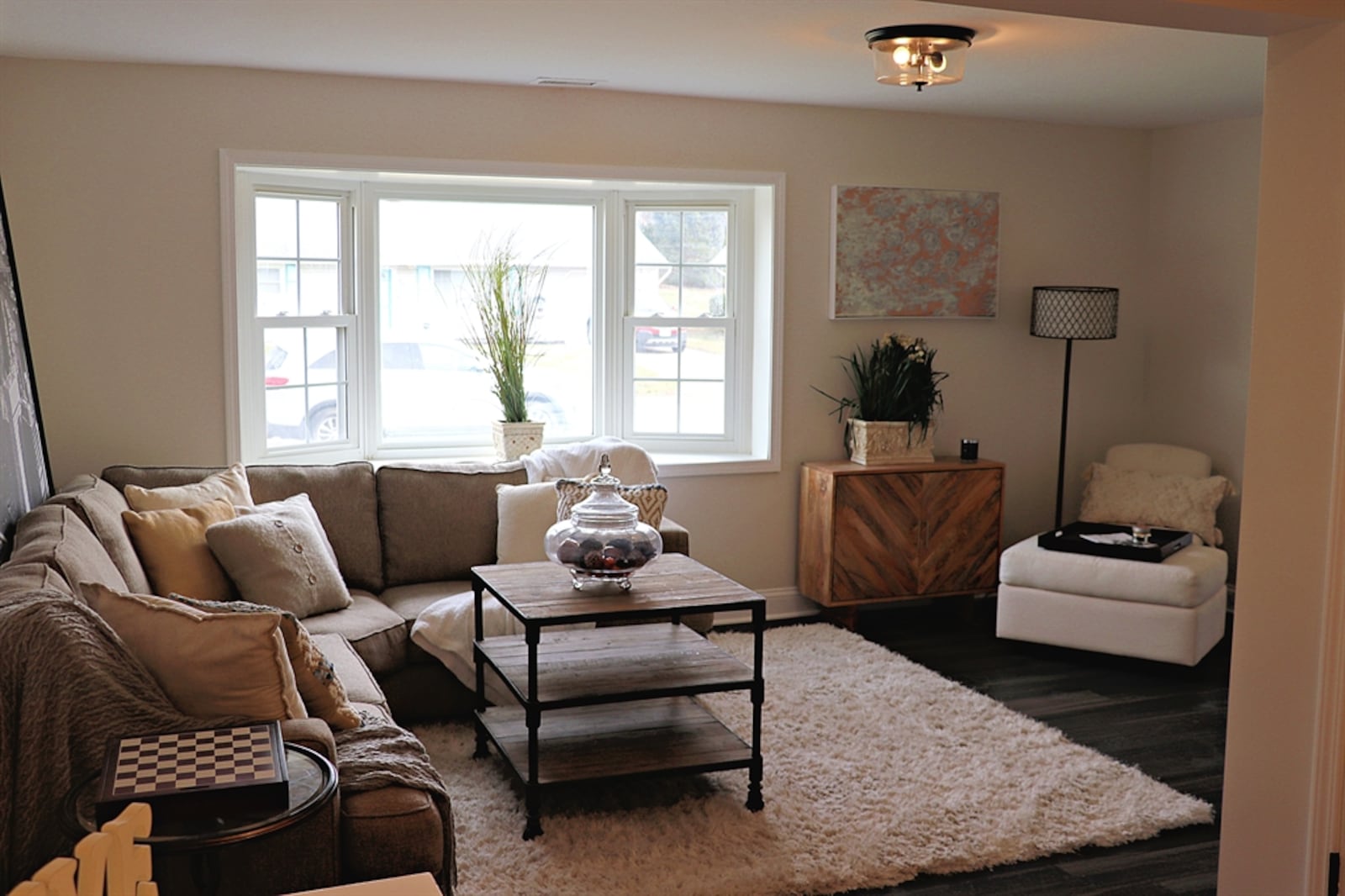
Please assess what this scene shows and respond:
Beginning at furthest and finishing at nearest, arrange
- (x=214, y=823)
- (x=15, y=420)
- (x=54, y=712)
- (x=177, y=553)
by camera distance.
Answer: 1. (x=177, y=553)
2. (x=15, y=420)
3. (x=54, y=712)
4. (x=214, y=823)

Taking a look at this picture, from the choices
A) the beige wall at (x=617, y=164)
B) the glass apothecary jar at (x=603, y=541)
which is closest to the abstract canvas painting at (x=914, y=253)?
the beige wall at (x=617, y=164)

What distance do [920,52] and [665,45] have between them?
2.85ft

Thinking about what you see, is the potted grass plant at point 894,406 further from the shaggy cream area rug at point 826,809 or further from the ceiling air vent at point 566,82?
the ceiling air vent at point 566,82

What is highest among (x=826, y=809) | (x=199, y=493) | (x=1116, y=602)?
(x=199, y=493)

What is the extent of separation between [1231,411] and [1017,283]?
1.21 metres

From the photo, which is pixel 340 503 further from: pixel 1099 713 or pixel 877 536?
pixel 1099 713

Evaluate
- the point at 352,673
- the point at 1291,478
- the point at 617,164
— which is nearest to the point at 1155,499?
the point at 617,164

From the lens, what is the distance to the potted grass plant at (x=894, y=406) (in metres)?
5.73

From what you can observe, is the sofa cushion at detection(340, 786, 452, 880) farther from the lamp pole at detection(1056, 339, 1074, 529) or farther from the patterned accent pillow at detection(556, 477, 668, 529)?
the lamp pole at detection(1056, 339, 1074, 529)

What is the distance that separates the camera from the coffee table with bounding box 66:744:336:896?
2.00 m

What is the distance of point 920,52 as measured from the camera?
13.4 ft

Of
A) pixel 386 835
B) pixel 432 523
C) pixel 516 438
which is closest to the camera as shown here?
pixel 386 835

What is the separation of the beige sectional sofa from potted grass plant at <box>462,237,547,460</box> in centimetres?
41

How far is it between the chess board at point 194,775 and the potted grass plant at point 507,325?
330 centimetres
